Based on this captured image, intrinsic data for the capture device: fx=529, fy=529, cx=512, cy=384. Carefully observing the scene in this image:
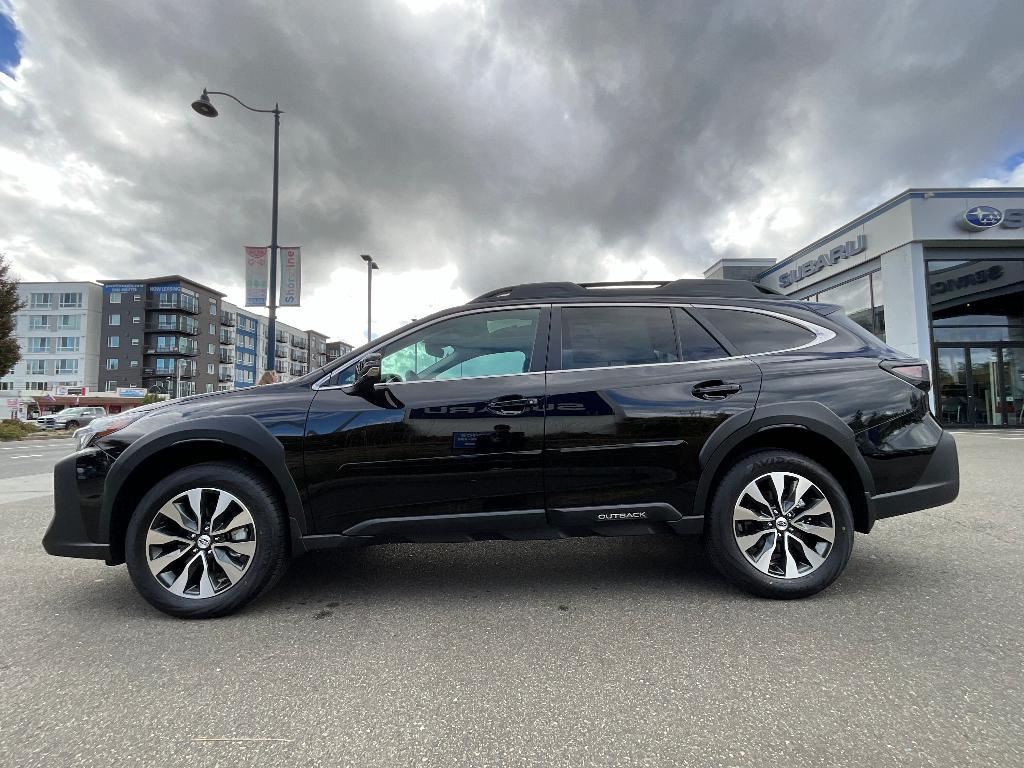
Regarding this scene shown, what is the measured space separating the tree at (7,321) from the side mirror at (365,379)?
28.4 meters

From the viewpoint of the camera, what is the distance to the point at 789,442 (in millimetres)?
3045

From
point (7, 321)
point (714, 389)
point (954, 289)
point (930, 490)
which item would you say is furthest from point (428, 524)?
point (7, 321)

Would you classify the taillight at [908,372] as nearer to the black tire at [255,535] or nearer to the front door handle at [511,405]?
the front door handle at [511,405]

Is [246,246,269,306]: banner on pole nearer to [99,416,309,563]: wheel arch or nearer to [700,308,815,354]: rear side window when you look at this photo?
[99,416,309,563]: wheel arch

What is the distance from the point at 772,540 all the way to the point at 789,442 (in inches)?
22.5

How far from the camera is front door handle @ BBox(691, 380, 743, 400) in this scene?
294 cm

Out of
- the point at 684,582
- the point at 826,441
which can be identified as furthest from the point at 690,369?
the point at 684,582

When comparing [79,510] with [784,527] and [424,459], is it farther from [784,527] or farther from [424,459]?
[784,527]

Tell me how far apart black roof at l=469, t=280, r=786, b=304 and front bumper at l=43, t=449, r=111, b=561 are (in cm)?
226

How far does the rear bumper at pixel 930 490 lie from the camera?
9.68 feet

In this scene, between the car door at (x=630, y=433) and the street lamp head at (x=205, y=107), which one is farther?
the street lamp head at (x=205, y=107)

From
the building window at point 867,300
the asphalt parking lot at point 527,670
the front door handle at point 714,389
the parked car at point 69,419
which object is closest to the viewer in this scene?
the asphalt parking lot at point 527,670

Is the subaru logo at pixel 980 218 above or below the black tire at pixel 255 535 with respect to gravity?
above

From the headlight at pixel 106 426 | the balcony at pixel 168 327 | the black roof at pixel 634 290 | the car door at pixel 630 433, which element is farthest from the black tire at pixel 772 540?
the balcony at pixel 168 327
